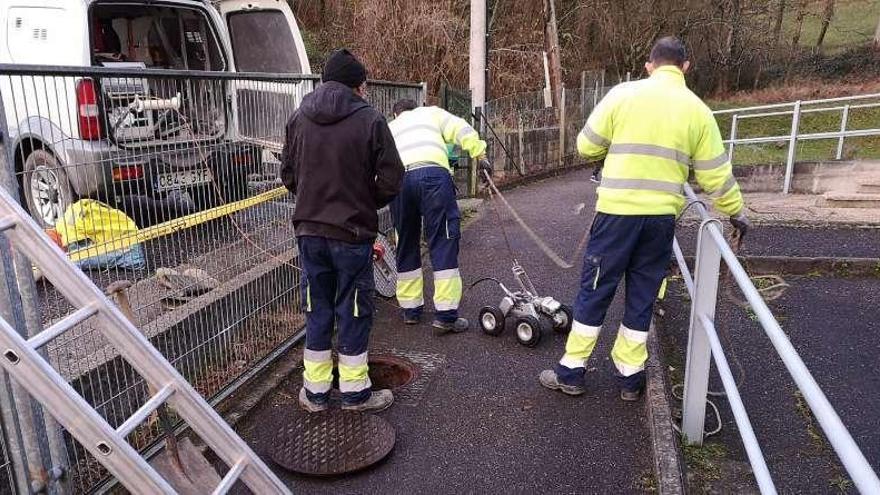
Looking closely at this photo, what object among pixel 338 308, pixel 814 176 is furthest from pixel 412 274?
pixel 814 176

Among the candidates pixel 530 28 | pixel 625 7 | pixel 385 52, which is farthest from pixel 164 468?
pixel 625 7

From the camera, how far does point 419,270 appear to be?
496 centimetres

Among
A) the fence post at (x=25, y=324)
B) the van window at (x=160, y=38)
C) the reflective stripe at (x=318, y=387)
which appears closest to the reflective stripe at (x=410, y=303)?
the reflective stripe at (x=318, y=387)

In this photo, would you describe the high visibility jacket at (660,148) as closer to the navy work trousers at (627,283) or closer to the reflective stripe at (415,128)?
the navy work trousers at (627,283)

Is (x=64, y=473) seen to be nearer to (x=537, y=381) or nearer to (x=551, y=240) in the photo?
(x=537, y=381)

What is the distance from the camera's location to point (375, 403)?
148 inches

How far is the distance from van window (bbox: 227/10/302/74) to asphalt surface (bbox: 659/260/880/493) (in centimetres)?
459

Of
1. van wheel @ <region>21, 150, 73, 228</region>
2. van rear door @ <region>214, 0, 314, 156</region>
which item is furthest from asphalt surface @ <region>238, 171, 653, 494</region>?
van rear door @ <region>214, 0, 314, 156</region>

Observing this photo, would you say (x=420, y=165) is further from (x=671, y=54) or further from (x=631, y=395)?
(x=631, y=395)

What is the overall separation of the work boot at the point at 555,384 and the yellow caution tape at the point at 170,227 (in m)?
2.17

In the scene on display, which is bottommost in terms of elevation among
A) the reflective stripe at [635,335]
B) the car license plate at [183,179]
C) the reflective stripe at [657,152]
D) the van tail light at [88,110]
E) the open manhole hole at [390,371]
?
the open manhole hole at [390,371]

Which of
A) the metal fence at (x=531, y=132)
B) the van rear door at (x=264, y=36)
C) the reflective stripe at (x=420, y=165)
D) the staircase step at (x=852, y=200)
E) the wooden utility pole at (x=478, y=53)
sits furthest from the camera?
the metal fence at (x=531, y=132)

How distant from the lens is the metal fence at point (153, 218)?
2627 mm

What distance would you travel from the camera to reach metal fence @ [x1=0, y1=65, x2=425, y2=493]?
2.63m
